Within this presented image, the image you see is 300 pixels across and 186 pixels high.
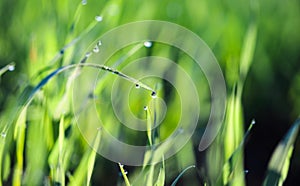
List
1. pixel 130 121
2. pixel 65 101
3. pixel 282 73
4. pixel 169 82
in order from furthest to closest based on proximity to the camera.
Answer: pixel 282 73
pixel 169 82
pixel 130 121
pixel 65 101

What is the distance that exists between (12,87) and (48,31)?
0.16 meters

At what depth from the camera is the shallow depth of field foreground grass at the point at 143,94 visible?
34.7 inches

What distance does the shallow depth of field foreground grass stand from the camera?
2.89ft

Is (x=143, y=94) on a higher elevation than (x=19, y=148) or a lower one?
higher

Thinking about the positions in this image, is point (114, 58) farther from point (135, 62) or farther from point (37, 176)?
point (37, 176)

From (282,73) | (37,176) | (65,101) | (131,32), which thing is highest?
(131,32)

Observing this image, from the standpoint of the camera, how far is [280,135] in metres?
1.21

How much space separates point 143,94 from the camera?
1.25 metres

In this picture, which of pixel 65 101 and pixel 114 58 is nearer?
pixel 65 101

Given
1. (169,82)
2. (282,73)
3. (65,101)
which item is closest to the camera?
(65,101)

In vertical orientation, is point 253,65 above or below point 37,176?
above

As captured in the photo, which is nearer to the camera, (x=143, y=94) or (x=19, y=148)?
(x=19, y=148)

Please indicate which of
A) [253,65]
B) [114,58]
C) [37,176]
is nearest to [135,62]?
[114,58]

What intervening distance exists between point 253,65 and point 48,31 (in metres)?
0.47
